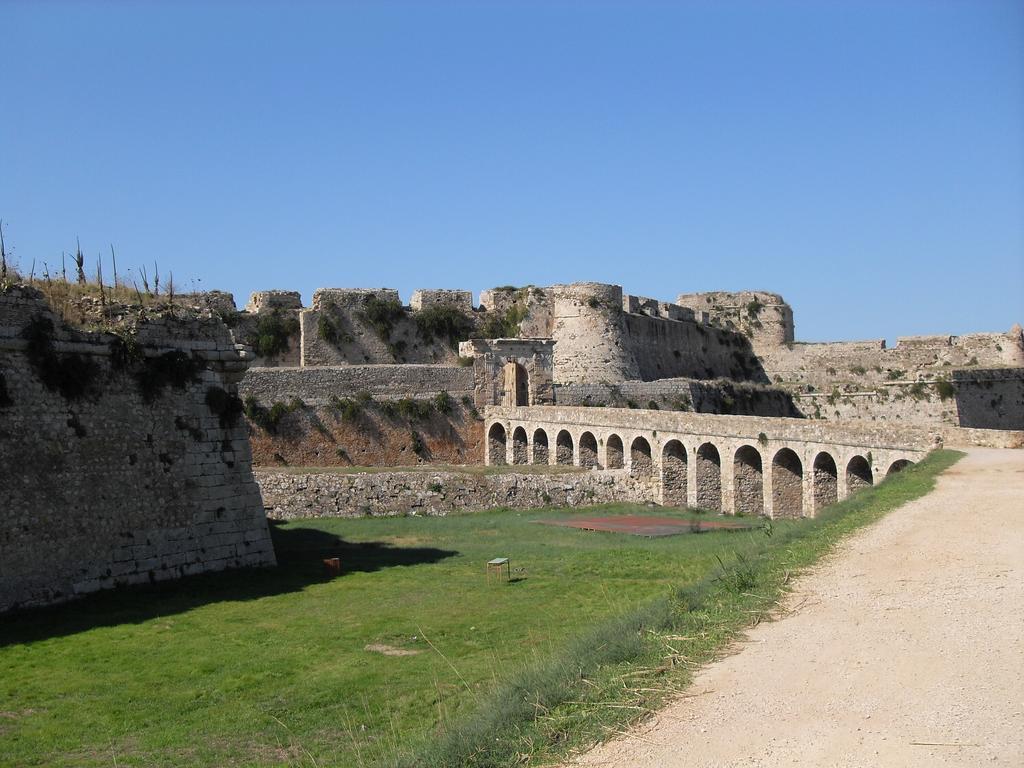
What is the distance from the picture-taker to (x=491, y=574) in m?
14.2

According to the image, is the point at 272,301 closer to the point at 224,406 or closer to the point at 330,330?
the point at 330,330

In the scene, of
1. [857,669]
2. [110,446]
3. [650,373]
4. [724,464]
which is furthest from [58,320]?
[650,373]

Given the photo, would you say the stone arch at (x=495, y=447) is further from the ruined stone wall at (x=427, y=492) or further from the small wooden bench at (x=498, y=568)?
the small wooden bench at (x=498, y=568)

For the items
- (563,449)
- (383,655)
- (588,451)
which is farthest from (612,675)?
(563,449)

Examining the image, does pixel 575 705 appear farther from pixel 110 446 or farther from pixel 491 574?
pixel 110 446

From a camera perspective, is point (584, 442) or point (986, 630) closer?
point (986, 630)

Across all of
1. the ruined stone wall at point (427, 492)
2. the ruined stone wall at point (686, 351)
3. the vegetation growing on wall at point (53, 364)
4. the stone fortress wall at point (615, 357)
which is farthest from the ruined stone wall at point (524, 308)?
the vegetation growing on wall at point (53, 364)

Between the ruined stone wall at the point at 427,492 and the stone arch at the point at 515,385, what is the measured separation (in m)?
9.43

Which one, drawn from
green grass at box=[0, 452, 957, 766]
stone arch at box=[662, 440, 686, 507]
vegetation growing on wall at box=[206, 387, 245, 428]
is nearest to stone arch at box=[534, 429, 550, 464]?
stone arch at box=[662, 440, 686, 507]

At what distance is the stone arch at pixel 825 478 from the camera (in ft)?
73.8

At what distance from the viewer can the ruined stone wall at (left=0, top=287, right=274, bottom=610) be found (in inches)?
499

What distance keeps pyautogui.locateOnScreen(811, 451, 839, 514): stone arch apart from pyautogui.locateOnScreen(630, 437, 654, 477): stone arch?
6233 mm

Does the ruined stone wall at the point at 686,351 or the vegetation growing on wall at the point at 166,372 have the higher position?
the ruined stone wall at the point at 686,351

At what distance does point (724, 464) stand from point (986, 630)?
18387 millimetres
